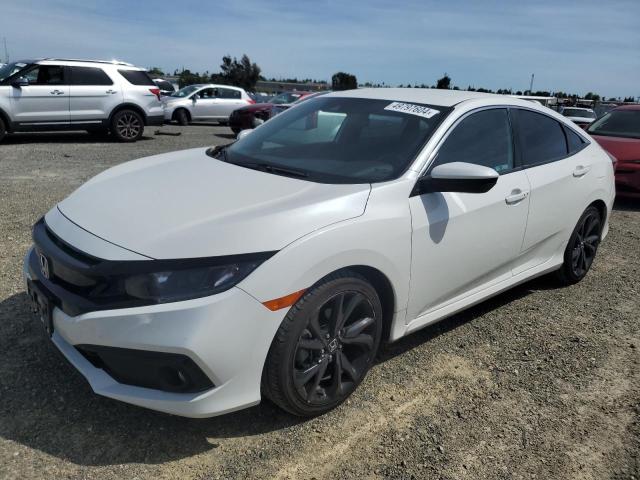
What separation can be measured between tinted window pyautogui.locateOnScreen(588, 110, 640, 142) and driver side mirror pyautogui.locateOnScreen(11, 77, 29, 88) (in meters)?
10.4

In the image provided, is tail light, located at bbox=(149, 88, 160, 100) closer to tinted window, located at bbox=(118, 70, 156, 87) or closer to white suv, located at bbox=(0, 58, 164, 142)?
white suv, located at bbox=(0, 58, 164, 142)

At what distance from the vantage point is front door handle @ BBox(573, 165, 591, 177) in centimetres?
416

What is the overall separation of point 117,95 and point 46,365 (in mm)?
10104

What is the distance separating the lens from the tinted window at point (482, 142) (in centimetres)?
323

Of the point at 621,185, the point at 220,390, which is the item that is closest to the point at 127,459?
the point at 220,390

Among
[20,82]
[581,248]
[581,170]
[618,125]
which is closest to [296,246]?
[581,170]

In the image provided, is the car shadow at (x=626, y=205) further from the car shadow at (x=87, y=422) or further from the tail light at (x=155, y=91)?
the tail light at (x=155, y=91)

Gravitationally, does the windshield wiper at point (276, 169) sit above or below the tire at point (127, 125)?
above

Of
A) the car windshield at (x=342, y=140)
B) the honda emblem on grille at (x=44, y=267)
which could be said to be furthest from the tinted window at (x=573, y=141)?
the honda emblem on grille at (x=44, y=267)

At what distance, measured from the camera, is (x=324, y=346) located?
262cm

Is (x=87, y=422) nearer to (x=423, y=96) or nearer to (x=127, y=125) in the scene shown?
(x=423, y=96)

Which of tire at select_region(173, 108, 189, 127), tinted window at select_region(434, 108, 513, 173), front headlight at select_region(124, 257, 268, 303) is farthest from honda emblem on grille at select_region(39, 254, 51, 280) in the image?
tire at select_region(173, 108, 189, 127)

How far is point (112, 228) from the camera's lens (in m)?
2.49

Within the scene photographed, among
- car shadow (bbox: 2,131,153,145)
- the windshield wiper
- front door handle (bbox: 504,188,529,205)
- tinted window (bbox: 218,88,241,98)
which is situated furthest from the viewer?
tinted window (bbox: 218,88,241,98)
